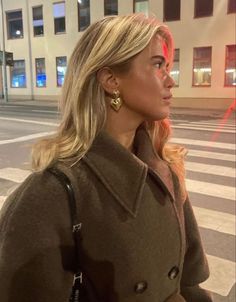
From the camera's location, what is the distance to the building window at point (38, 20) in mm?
27797

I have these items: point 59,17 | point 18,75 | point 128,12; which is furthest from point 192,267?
point 18,75

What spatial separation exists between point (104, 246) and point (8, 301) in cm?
33

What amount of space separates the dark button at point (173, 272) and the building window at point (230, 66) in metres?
20.4

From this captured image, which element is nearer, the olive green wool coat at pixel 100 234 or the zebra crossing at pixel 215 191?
the olive green wool coat at pixel 100 234

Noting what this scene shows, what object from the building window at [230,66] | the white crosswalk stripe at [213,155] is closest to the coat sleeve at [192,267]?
the white crosswalk stripe at [213,155]

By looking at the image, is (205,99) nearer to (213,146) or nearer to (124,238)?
(213,146)

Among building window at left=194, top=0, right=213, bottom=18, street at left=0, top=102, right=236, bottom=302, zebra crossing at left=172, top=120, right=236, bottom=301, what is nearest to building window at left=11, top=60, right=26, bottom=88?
building window at left=194, top=0, right=213, bottom=18

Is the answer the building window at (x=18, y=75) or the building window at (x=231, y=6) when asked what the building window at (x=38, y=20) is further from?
the building window at (x=231, y=6)

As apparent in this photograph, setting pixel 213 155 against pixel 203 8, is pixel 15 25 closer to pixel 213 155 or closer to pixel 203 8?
pixel 203 8

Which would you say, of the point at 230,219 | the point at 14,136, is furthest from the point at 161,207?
the point at 14,136

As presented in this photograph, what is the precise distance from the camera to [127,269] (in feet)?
4.31

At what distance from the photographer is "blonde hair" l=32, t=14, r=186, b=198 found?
52.9 inches

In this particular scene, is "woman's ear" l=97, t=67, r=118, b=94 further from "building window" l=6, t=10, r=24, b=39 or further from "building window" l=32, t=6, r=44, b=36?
"building window" l=6, t=10, r=24, b=39

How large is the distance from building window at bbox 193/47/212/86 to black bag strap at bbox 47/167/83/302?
21.0m
